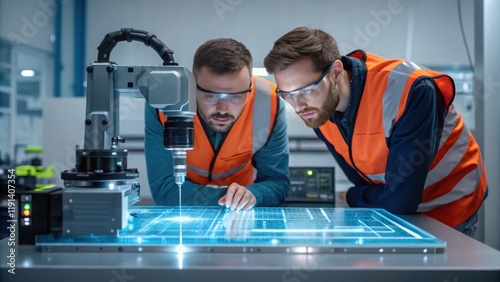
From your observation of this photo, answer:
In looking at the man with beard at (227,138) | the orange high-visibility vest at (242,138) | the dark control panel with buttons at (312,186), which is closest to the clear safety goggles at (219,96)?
the man with beard at (227,138)

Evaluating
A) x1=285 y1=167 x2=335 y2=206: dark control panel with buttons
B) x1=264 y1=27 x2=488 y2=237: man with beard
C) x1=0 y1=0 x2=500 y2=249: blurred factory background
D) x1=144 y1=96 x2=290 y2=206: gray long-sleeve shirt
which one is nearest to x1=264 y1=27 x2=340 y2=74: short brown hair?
x1=264 y1=27 x2=488 y2=237: man with beard

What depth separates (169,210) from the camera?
4.21 ft

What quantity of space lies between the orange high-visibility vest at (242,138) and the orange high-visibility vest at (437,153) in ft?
1.08

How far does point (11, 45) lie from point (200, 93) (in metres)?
3.24

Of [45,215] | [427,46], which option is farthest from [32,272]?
[427,46]

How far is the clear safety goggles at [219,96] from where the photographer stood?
4.96 ft

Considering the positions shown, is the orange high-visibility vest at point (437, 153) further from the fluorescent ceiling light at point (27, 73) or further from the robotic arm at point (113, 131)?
the fluorescent ceiling light at point (27, 73)

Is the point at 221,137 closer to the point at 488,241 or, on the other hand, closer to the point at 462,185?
the point at 462,185

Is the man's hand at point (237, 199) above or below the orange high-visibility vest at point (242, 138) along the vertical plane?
below

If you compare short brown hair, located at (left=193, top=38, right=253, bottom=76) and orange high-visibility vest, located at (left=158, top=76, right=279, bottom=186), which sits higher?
short brown hair, located at (left=193, top=38, right=253, bottom=76)

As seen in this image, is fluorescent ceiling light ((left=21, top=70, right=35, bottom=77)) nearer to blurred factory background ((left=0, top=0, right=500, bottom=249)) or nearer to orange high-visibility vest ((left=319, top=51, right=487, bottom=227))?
blurred factory background ((left=0, top=0, right=500, bottom=249))

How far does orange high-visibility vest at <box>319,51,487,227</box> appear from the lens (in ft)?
4.66

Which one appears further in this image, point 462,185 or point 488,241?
point 488,241

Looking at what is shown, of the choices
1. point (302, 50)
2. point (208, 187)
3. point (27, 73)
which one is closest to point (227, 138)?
point (208, 187)
